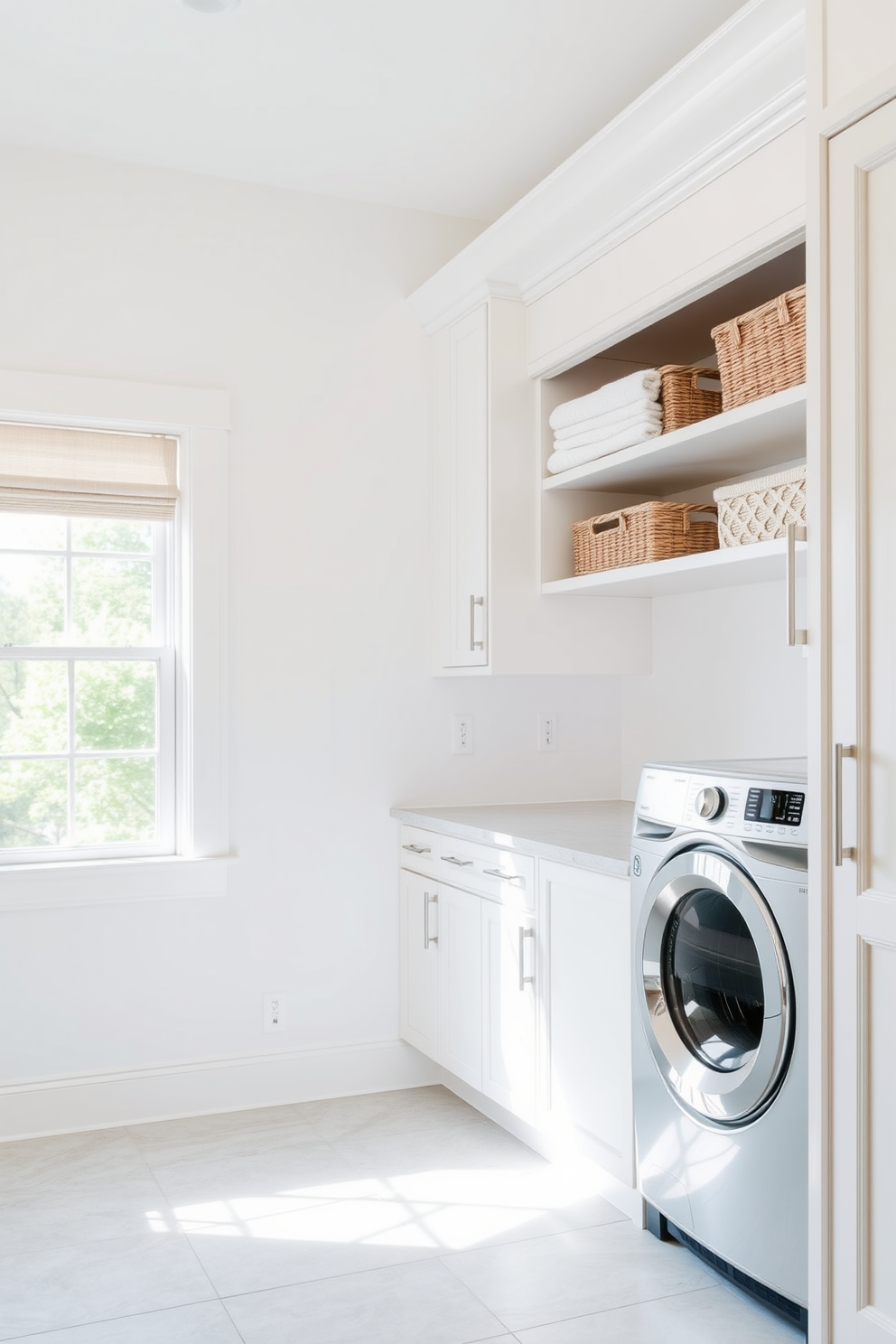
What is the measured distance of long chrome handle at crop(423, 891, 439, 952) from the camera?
3.42 metres

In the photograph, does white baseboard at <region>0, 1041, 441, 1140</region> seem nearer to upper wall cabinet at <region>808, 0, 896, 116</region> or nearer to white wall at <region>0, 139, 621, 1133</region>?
white wall at <region>0, 139, 621, 1133</region>

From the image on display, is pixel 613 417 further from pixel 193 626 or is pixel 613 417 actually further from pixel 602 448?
pixel 193 626

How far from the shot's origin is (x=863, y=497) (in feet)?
5.90

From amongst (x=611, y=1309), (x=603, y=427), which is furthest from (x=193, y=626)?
(x=611, y=1309)

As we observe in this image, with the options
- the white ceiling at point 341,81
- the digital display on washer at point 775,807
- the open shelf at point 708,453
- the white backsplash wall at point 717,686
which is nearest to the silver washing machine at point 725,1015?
the digital display on washer at point 775,807

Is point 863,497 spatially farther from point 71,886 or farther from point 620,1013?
point 71,886

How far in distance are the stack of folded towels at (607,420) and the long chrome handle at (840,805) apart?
1336 millimetres

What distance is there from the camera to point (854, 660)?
5.92 ft

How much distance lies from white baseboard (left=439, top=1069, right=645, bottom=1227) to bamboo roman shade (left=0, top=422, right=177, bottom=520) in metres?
1.95

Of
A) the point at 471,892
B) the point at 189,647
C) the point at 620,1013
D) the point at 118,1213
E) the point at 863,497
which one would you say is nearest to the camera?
the point at 863,497

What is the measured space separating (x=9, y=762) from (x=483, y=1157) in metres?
1.73

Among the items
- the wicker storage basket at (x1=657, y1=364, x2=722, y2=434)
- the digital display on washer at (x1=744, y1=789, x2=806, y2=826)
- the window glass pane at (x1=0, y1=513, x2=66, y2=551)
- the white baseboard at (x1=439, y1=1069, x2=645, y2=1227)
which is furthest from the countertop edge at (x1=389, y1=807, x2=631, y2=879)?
the window glass pane at (x1=0, y1=513, x2=66, y2=551)

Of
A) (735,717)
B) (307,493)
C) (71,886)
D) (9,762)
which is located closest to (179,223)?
(307,493)

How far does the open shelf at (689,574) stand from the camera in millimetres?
2561
